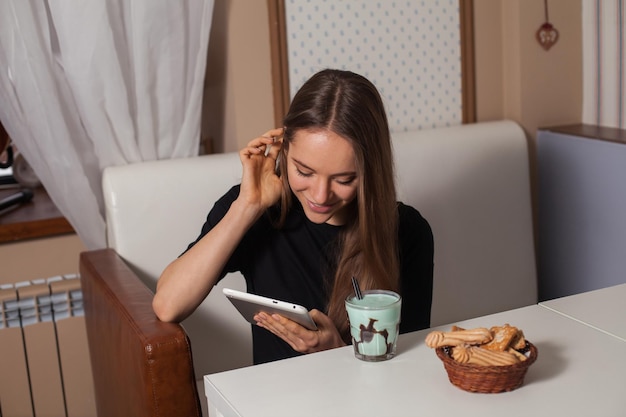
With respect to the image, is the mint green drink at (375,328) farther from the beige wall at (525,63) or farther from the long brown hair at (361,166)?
the beige wall at (525,63)

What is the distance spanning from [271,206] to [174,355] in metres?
0.40

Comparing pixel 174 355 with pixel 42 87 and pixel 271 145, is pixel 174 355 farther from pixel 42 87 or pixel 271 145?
pixel 42 87

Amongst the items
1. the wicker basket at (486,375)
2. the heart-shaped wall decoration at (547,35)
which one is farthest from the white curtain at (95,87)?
the wicker basket at (486,375)

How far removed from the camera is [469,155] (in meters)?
2.48

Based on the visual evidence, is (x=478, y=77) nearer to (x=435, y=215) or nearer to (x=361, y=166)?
(x=435, y=215)

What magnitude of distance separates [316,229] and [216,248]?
0.74 feet

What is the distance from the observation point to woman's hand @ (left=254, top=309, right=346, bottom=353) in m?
1.48

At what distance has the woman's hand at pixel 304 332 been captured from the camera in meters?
1.48

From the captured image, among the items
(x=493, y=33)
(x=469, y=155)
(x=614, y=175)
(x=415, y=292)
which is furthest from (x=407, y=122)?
(x=415, y=292)

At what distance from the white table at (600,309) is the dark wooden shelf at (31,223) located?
1.48 metres

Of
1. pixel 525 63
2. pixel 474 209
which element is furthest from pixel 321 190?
pixel 525 63

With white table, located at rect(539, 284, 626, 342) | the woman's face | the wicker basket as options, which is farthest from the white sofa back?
the wicker basket

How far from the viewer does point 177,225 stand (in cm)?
216

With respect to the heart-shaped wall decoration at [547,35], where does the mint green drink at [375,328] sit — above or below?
below
